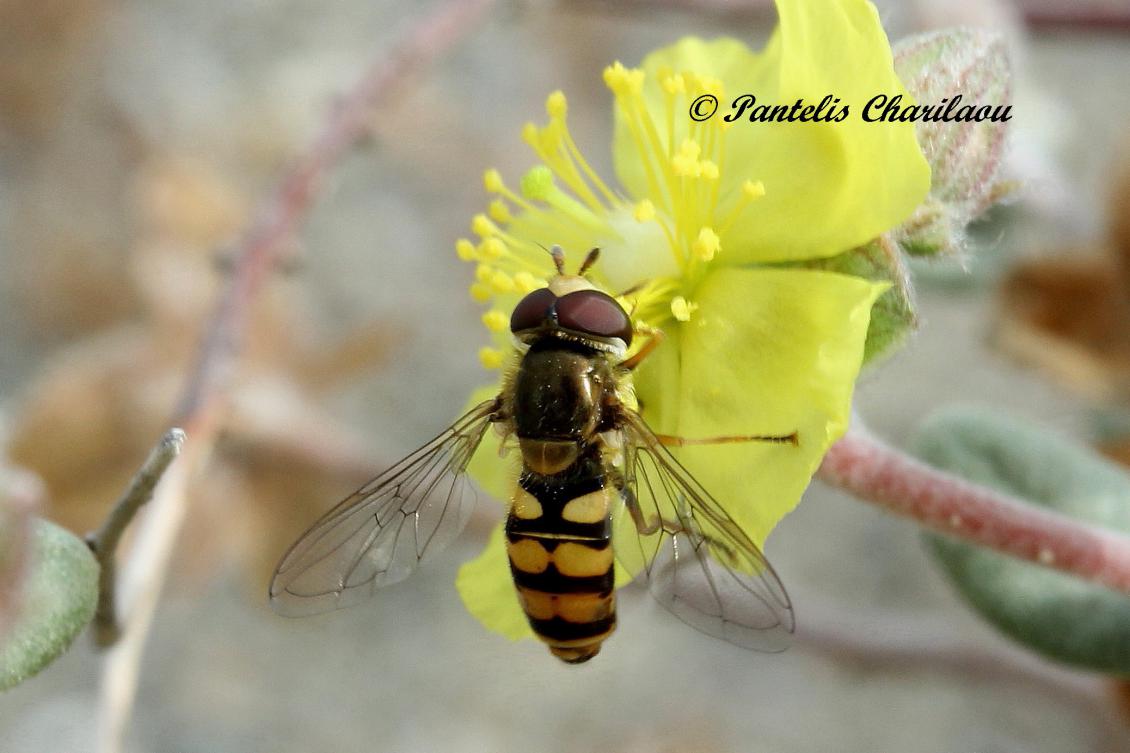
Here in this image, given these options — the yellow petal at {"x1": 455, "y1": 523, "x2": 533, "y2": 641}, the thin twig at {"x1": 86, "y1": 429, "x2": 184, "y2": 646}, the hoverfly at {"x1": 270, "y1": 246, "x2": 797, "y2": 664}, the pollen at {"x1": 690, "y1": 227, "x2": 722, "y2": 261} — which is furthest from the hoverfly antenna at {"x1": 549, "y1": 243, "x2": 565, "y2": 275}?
the thin twig at {"x1": 86, "y1": 429, "x2": 184, "y2": 646}

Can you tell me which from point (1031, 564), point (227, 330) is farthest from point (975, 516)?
point (227, 330)

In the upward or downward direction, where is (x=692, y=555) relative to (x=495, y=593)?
upward

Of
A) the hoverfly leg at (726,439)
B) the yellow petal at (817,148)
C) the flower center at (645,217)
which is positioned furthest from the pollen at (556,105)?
the hoverfly leg at (726,439)

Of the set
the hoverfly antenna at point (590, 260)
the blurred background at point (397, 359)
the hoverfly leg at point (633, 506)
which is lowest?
the blurred background at point (397, 359)

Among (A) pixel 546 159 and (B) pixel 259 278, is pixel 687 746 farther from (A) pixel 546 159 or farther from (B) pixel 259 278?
(A) pixel 546 159

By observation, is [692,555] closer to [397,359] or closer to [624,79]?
[624,79]

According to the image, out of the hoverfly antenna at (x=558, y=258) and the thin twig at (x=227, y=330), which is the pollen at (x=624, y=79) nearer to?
the hoverfly antenna at (x=558, y=258)

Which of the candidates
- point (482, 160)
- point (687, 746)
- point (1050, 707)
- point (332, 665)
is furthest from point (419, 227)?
point (1050, 707)
